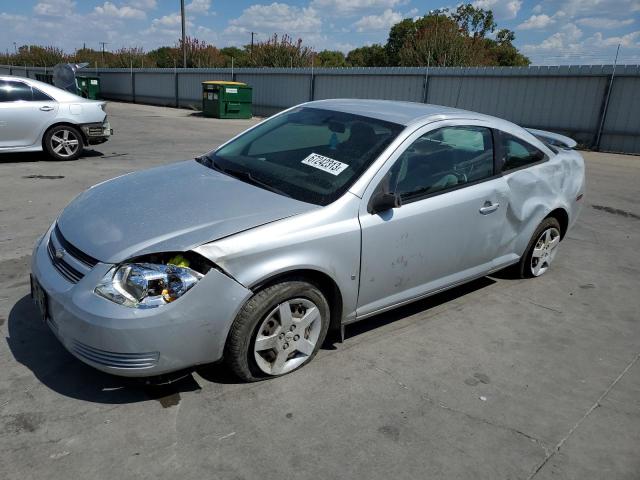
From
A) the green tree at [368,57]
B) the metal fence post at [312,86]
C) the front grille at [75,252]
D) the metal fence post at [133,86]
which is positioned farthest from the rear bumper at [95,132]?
the green tree at [368,57]

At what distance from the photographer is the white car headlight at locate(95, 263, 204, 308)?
2547mm

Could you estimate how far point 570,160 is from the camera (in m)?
4.89

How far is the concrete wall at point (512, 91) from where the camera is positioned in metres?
14.6

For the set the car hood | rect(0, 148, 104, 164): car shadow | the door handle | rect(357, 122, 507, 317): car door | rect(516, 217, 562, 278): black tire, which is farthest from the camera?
rect(0, 148, 104, 164): car shadow

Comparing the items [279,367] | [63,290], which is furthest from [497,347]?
[63,290]

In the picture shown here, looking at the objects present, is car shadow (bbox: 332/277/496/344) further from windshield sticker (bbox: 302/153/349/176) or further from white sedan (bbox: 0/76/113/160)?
white sedan (bbox: 0/76/113/160)

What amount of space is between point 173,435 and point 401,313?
80.5 inches

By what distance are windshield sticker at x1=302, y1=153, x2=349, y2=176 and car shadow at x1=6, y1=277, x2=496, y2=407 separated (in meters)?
1.14

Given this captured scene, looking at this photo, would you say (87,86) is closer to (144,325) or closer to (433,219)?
(433,219)

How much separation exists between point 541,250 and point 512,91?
13346 mm

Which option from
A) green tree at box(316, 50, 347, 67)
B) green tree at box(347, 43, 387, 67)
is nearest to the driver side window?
green tree at box(347, 43, 387, 67)

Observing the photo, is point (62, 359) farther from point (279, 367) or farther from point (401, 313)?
point (401, 313)

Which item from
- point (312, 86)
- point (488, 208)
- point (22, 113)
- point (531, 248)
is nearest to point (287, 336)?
point (488, 208)

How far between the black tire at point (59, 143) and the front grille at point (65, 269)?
7.30 meters
